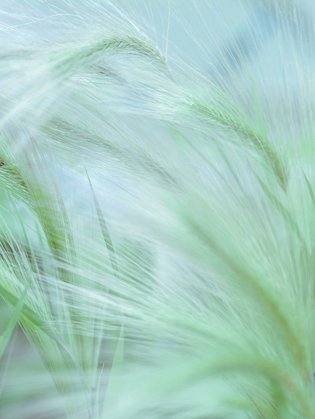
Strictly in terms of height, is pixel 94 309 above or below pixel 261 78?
below

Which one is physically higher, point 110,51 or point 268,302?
point 110,51

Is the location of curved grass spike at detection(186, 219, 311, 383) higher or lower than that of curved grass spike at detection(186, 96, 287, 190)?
lower

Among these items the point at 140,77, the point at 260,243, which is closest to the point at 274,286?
the point at 260,243

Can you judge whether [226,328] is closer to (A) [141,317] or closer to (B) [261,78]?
(A) [141,317]

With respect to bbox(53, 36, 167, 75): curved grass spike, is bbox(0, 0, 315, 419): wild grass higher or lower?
lower

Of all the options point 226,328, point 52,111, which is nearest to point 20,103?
point 52,111

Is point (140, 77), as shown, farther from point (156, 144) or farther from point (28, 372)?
point (28, 372)
